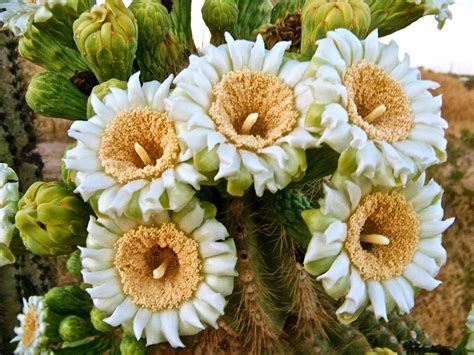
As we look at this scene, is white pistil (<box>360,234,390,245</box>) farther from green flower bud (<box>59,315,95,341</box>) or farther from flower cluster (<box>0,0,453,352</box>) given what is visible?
green flower bud (<box>59,315,95,341</box>)

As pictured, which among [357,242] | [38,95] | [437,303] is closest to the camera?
[357,242]

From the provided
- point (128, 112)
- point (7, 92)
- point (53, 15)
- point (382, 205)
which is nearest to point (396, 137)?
point (382, 205)

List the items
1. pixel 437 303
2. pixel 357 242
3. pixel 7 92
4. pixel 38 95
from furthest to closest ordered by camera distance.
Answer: pixel 437 303 → pixel 7 92 → pixel 38 95 → pixel 357 242

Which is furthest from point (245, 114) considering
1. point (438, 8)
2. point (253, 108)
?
point (438, 8)

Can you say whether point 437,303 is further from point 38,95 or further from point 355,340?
point 38,95

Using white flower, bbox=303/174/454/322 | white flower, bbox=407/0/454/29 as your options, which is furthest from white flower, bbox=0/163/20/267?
white flower, bbox=407/0/454/29

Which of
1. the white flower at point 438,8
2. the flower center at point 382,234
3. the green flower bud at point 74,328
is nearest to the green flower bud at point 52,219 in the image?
the green flower bud at point 74,328
